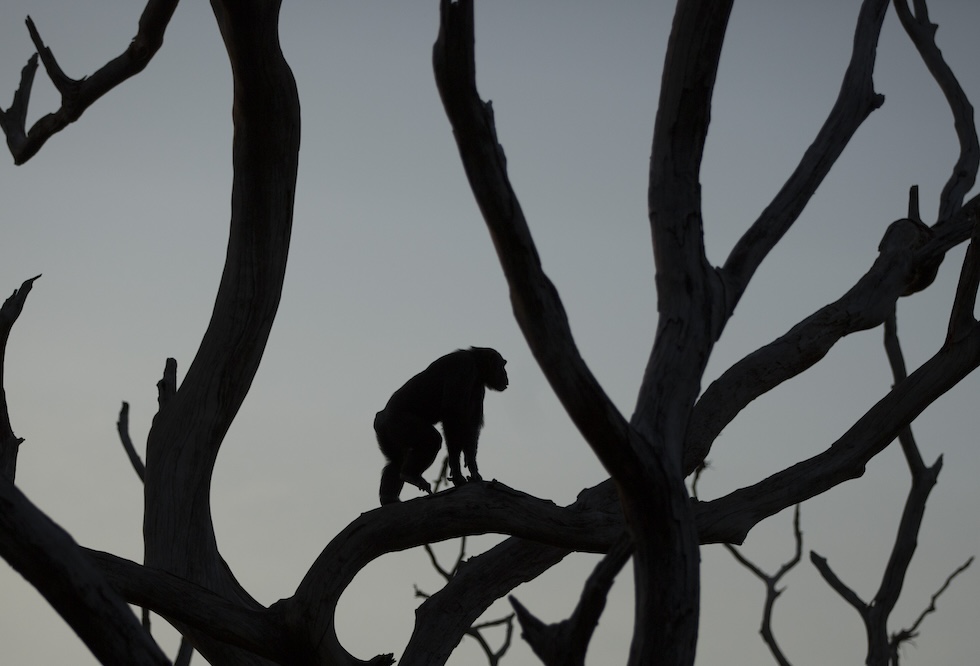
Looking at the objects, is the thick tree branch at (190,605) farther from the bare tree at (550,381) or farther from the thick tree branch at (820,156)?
the thick tree branch at (820,156)

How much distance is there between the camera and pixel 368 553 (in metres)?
6.18

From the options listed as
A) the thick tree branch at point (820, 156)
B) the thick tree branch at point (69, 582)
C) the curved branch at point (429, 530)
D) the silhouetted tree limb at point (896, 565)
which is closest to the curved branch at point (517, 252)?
the thick tree branch at point (820, 156)

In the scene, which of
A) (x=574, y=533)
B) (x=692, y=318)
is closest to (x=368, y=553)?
(x=574, y=533)

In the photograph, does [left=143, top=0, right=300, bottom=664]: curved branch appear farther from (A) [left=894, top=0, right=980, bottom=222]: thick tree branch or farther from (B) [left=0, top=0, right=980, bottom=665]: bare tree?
(A) [left=894, top=0, right=980, bottom=222]: thick tree branch

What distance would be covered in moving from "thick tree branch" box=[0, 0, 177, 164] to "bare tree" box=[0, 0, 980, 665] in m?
0.02

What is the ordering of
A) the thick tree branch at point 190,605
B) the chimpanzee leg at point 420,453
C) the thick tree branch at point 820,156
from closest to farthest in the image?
the thick tree branch at point 190,605 → the thick tree branch at point 820,156 → the chimpanzee leg at point 420,453

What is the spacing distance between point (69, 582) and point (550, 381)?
6.85 ft

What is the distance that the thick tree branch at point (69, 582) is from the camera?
4.12 meters

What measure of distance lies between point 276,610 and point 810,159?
431cm

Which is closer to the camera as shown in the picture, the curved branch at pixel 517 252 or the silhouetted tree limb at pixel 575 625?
the silhouetted tree limb at pixel 575 625

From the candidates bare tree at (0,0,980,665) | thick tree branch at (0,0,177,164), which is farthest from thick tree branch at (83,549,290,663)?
thick tree branch at (0,0,177,164)

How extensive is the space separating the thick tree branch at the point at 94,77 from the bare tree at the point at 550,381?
0.02m

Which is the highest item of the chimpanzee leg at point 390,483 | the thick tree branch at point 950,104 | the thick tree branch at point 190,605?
the thick tree branch at point 950,104

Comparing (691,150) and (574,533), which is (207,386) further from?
(691,150)
